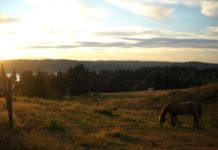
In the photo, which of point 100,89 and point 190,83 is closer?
point 190,83

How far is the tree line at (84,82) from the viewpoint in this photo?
215ft

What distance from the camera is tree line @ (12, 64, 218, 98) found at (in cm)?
6544

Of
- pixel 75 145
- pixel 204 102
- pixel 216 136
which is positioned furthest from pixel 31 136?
pixel 204 102

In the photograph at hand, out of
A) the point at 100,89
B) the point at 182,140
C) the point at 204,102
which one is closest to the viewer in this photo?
the point at 182,140

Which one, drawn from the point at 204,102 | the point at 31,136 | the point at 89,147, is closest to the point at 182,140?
the point at 89,147

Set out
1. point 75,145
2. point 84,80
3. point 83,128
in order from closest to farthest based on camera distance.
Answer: point 75,145
point 83,128
point 84,80

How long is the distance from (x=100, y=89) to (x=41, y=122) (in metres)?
89.1

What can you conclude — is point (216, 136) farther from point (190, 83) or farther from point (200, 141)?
point (190, 83)

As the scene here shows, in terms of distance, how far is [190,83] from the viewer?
92.8m

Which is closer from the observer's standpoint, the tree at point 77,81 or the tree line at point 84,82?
the tree line at point 84,82

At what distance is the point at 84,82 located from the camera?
9138 centimetres

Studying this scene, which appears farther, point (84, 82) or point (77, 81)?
point (84, 82)

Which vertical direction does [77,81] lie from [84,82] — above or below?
above

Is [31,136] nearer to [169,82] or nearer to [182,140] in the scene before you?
[182,140]
